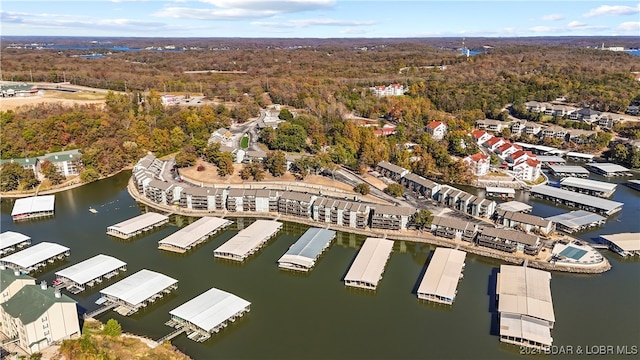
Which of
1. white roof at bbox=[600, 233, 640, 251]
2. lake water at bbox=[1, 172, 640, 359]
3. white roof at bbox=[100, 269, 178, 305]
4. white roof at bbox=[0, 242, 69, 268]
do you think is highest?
white roof at bbox=[600, 233, 640, 251]

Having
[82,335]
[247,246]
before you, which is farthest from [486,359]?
[82,335]

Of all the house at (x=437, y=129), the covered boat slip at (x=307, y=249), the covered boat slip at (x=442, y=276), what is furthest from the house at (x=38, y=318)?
the house at (x=437, y=129)

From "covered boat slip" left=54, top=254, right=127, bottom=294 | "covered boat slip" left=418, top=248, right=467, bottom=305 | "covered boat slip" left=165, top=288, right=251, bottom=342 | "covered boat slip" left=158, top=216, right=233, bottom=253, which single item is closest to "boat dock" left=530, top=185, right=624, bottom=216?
"covered boat slip" left=418, top=248, right=467, bottom=305

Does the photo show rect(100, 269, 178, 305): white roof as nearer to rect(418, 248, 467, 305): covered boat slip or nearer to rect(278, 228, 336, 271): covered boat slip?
rect(278, 228, 336, 271): covered boat slip

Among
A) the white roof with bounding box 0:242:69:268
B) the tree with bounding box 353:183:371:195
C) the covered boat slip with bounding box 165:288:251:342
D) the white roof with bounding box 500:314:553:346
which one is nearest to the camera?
the white roof with bounding box 500:314:553:346

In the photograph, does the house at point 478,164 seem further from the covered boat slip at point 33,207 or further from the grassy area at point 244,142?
the covered boat slip at point 33,207
